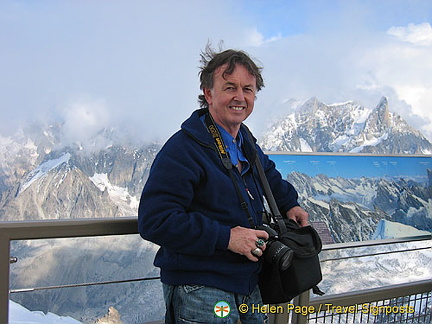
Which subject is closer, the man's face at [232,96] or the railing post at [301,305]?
the man's face at [232,96]

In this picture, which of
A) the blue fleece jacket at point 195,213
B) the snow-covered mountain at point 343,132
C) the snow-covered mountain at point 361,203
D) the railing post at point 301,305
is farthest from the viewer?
the snow-covered mountain at point 343,132

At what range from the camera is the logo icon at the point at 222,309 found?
91 centimetres

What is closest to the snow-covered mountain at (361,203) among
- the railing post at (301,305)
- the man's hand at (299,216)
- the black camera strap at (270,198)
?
the railing post at (301,305)

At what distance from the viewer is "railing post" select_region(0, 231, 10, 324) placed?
0.95m

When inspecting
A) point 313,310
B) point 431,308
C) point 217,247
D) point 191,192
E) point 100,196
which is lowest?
point 100,196

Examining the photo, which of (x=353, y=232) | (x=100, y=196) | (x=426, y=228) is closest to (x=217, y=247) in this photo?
(x=353, y=232)

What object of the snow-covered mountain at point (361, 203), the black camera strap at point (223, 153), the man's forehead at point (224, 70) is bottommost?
the snow-covered mountain at point (361, 203)

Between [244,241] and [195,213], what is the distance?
0.39 feet

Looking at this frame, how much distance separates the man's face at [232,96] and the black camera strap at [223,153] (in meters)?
0.02

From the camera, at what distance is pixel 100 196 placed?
4156 millimetres

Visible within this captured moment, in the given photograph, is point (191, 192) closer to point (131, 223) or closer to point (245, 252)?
point (245, 252)

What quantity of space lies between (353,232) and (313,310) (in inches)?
34.5

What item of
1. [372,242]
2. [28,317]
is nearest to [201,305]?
[28,317]

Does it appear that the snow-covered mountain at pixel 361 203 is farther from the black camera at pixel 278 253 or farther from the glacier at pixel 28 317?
the glacier at pixel 28 317
